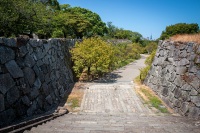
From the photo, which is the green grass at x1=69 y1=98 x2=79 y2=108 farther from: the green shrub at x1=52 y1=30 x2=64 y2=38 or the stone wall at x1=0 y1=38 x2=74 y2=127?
the green shrub at x1=52 y1=30 x2=64 y2=38

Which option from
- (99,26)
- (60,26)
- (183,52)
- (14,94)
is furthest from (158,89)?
(99,26)

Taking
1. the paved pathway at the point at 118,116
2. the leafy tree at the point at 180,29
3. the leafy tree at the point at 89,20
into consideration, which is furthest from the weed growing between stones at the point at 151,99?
the leafy tree at the point at 180,29

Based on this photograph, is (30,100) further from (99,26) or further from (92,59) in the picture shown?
(99,26)

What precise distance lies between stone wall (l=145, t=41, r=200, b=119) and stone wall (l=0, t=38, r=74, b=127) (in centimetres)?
515

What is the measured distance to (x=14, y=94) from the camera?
5941 mm

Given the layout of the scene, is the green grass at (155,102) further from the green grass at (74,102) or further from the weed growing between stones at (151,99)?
the green grass at (74,102)

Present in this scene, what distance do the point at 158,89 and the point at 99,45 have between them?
6007 millimetres

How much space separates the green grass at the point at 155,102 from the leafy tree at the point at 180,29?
942 inches

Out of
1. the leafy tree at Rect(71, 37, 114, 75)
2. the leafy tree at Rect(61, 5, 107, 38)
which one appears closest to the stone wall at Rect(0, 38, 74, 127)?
the leafy tree at Rect(71, 37, 114, 75)

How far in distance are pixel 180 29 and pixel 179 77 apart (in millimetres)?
27980

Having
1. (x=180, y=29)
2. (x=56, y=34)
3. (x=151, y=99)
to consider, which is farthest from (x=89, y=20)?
(x=151, y=99)

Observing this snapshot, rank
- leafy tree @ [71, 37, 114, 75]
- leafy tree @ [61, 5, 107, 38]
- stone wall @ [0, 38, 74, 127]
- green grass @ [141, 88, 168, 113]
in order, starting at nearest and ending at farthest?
stone wall @ [0, 38, 74, 127], green grass @ [141, 88, 168, 113], leafy tree @ [71, 37, 114, 75], leafy tree @ [61, 5, 107, 38]

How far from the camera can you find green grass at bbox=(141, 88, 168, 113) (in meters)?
9.04

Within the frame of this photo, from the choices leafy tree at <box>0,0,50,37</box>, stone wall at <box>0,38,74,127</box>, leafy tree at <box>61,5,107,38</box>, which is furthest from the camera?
leafy tree at <box>61,5,107,38</box>
